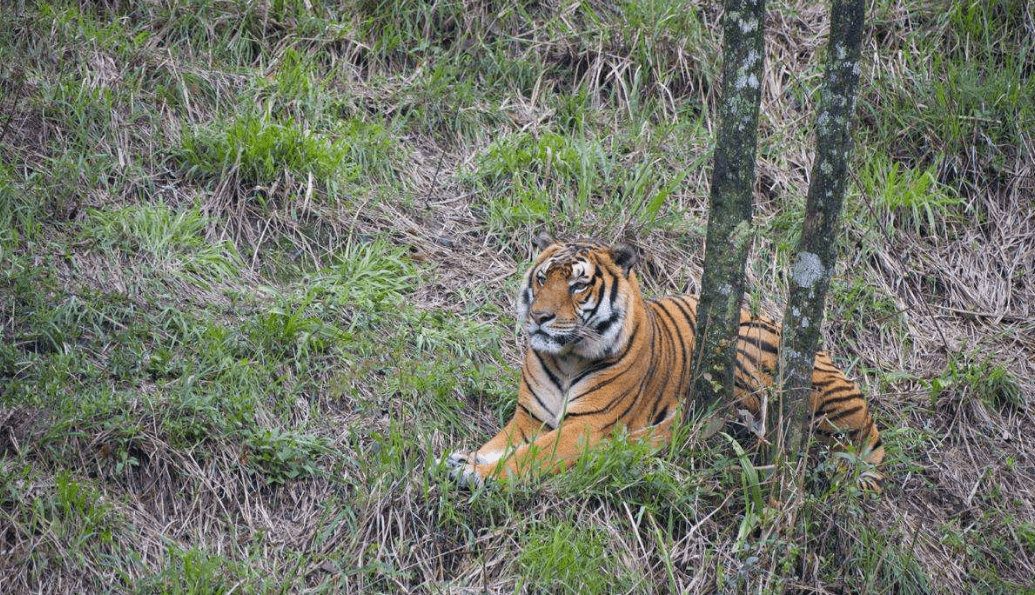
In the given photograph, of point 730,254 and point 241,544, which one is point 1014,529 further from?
point 241,544

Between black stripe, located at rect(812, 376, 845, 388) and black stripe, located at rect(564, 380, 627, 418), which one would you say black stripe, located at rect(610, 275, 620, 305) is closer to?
black stripe, located at rect(564, 380, 627, 418)

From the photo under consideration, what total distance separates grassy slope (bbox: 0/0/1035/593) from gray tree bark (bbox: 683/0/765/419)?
18.8 inches

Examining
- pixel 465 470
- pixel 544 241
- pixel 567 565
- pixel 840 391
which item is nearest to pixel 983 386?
pixel 840 391

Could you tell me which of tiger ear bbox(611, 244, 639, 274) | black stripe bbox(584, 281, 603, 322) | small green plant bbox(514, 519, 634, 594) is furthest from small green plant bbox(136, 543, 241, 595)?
tiger ear bbox(611, 244, 639, 274)

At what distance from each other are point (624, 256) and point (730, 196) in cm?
74

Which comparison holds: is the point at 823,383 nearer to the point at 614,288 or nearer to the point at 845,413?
the point at 845,413

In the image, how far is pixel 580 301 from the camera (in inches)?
194

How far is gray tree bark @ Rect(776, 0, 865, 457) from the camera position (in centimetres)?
430

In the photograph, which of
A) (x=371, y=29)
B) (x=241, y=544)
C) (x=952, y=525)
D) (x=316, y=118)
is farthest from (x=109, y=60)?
(x=952, y=525)

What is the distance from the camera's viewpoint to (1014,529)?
5219mm

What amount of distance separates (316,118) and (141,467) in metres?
3.10

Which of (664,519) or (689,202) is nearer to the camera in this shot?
(664,519)

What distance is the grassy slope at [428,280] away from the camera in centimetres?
440

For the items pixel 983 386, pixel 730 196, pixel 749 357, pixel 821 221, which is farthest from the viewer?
pixel 983 386
